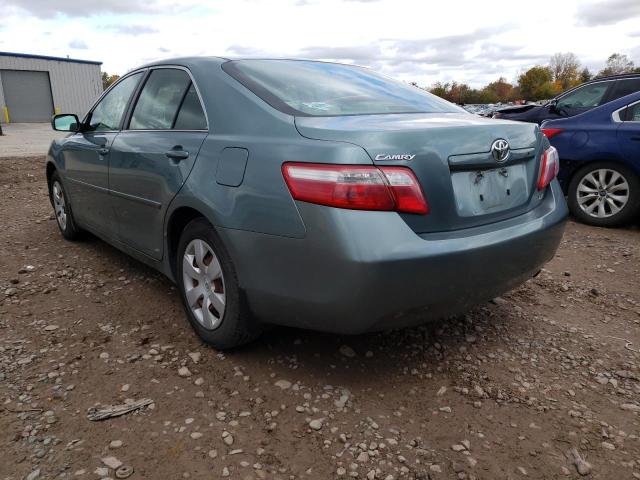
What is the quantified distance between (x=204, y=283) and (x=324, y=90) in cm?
121

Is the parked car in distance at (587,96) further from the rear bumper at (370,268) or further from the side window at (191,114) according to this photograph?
the side window at (191,114)

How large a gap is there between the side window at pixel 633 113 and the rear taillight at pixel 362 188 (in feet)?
14.9

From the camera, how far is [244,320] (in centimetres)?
252

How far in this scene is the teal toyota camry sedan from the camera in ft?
6.70

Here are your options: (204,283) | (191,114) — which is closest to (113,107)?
(191,114)

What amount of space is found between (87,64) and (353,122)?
1408 inches

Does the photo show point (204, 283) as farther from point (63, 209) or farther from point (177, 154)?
point (63, 209)

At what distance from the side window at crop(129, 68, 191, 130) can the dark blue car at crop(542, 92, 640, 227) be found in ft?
14.8

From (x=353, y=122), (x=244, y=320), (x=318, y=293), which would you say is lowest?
(x=244, y=320)

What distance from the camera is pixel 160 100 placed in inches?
127

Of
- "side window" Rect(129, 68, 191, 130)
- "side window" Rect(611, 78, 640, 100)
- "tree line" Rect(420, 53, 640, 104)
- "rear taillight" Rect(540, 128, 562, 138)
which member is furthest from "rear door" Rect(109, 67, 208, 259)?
"tree line" Rect(420, 53, 640, 104)

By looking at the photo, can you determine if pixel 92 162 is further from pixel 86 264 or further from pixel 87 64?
pixel 87 64

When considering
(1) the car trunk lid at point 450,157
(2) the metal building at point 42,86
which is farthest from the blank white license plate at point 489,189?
(2) the metal building at point 42,86

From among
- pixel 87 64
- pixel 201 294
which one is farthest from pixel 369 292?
pixel 87 64
